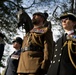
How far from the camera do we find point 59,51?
436 cm

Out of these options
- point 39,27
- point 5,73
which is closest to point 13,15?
point 5,73

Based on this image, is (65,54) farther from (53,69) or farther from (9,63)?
(9,63)

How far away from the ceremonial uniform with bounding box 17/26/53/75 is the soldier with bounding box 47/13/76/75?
0.59 meters

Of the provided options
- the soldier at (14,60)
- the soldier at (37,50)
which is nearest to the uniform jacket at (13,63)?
the soldier at (14,60)

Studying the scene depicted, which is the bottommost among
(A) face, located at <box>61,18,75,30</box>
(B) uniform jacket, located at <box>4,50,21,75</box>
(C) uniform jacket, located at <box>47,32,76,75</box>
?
(B) uniform jacket, located at <box>4,50,21,75</box>

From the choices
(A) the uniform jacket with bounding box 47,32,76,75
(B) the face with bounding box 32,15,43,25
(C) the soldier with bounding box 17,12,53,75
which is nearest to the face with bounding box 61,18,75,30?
(A) the uniform jacket with bounding box 47,32,76,75

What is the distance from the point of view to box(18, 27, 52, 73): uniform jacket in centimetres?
501

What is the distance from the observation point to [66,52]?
4.30 m

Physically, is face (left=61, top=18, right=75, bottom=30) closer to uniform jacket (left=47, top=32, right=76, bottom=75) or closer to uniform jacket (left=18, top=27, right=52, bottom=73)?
uniform jacket (left=47, top=32, right=76, bottom=75)

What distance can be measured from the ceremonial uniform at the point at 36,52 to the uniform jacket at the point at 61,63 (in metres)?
0.58

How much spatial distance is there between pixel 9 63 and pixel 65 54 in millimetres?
2664

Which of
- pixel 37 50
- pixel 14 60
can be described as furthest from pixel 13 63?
pixel 37 50

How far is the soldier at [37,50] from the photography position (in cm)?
500

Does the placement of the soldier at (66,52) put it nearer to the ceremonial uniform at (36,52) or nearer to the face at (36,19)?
the ceremonial uniform at (36,52)
